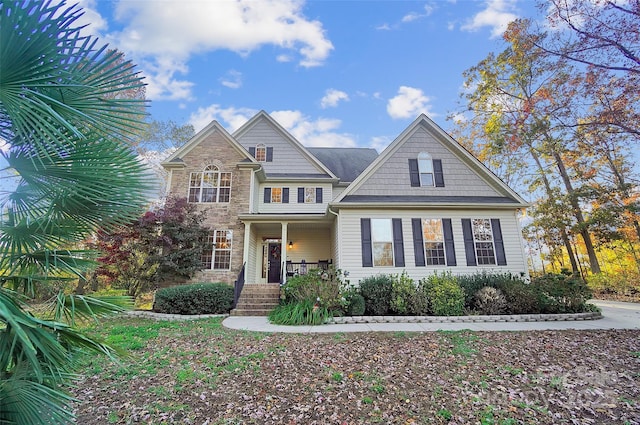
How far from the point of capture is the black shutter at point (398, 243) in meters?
10.4

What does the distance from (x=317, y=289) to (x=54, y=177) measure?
7281mm

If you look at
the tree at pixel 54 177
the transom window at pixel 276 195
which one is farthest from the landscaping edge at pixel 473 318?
the transom window at pixel 276 195

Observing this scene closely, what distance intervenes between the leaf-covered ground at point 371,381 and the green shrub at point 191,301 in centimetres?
362

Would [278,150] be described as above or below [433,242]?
above

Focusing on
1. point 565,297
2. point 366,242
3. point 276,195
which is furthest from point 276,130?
point 565,297

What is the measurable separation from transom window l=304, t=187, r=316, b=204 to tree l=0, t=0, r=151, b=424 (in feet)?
38.8

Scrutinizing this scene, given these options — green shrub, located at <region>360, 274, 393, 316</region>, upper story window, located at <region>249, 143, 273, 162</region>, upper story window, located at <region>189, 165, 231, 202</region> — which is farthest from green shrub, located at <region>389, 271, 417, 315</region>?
upper story window, located at <region>249, 143, 273, 162</region>

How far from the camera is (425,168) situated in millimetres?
11688

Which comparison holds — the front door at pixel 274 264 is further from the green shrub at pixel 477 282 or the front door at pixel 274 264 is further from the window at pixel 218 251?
the green shrub at pixel 477 282

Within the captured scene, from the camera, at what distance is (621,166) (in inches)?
614

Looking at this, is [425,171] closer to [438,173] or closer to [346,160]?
[438,173]

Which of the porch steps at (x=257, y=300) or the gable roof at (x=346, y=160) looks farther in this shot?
the gable roof at (x=346, y=160)

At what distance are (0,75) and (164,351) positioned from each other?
536cm

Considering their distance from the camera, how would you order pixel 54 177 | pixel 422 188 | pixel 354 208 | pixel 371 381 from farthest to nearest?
1. pixel 422 188
2. pixel 354 208
3. pixel 371 381
4. pixel 54 177
